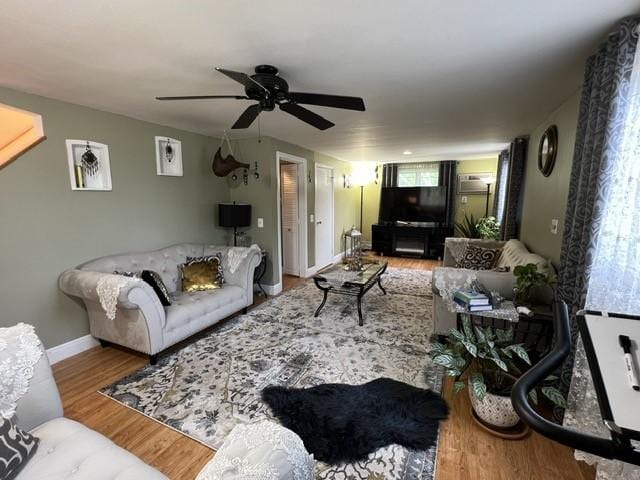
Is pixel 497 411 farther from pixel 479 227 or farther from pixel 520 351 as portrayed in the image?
pixel 479 227

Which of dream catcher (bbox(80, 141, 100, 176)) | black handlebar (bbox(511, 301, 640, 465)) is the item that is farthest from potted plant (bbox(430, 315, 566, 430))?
dream catcher (bbox(80, 141, 100, 176))

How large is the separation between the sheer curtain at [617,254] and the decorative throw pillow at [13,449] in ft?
8.36

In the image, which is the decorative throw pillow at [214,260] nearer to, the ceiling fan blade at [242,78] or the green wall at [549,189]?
the ceiling fan blade at [242,78]

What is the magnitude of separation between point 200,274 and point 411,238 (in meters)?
5.19

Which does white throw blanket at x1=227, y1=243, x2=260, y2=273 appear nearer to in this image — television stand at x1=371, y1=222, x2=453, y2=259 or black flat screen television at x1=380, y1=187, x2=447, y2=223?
television stand at x1=371, y1=222, x2=453, y2=259

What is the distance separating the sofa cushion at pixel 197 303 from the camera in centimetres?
271

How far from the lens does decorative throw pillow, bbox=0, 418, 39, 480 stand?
107 cm

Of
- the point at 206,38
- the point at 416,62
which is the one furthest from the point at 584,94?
the point at 206,38

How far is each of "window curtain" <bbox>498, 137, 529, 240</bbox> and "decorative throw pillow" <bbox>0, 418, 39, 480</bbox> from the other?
5.15 meters

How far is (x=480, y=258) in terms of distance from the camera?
4070 mm

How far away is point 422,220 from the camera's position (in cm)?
704

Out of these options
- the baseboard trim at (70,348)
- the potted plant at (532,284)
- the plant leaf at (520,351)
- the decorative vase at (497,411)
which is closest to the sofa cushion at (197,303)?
the baseboard trim at (70,348)

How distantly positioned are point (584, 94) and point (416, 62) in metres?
1.08

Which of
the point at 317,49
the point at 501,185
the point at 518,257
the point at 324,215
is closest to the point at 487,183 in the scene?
the point at 501,185
